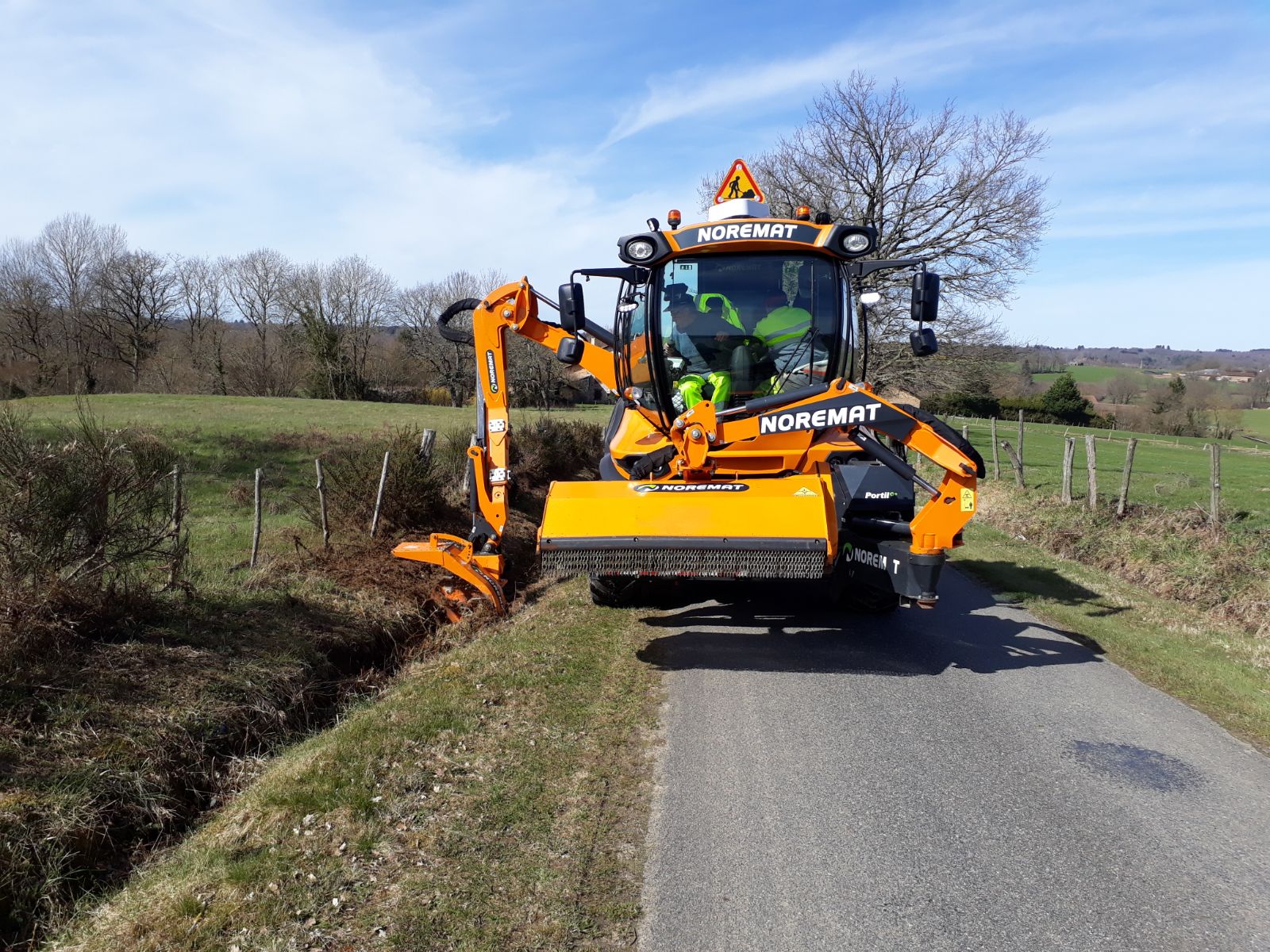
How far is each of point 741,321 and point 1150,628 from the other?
5.07 m

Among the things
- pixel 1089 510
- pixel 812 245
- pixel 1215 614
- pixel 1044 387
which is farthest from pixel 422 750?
pixel 1044 387

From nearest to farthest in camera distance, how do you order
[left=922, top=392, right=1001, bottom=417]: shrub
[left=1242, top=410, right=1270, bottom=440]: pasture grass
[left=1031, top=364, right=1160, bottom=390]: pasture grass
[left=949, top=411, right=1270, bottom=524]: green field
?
[left=949, top=411, right=1270, bottom=524]: green field, [left=1242, top=410, right=1270, bottom=440]: pasture grass, [left=922, top=392, right=1001, bottom=417]: shrub, [left=1031, top=364, right=1160, bottom=390]: pasture grass

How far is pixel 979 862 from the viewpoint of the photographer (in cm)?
393

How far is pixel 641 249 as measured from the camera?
752 cm

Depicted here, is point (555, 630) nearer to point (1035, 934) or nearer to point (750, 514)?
point (750, 514)

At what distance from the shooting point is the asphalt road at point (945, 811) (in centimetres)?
348

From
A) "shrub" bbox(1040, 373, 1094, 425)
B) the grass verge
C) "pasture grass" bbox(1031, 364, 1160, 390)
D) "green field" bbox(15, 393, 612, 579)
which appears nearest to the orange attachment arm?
the grass verge

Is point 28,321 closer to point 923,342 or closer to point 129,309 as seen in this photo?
point 129,309

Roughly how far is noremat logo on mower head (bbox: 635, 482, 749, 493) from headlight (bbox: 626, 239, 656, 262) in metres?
2.05

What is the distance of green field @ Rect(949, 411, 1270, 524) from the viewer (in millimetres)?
16781

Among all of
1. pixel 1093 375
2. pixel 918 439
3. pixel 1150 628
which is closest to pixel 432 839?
pixel 918 439

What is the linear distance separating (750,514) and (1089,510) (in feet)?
34.3

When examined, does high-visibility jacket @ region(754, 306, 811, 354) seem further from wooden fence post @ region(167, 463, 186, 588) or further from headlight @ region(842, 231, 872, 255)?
wooden fence post @ region(167, 463, 186, 588)

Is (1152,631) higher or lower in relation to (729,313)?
lower
